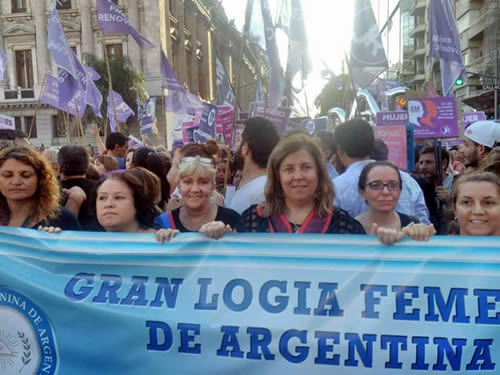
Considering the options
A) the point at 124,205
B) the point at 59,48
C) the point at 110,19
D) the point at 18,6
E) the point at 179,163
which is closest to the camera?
the point at 124,205

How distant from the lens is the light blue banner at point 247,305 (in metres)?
2.40

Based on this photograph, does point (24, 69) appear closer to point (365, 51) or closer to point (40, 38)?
point (40, 38)

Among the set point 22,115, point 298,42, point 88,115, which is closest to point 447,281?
point 298,42

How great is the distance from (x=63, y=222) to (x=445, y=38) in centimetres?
542

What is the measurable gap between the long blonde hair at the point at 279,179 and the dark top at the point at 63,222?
1.29 meters

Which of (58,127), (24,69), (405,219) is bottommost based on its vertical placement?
(405,219)

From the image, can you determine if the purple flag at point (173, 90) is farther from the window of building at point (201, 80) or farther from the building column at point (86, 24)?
the window of building at point (201, 80)

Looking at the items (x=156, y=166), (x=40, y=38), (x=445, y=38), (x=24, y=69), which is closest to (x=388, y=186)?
(x=156, y=166)

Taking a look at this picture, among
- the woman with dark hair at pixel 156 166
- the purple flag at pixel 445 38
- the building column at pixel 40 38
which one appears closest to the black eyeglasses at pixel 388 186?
the woman with dark hair at pixel 156 166

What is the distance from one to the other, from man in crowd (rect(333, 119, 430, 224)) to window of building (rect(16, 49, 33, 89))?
126ft

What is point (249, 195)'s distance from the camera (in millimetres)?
3518

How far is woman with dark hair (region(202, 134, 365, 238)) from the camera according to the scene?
282 centimetres

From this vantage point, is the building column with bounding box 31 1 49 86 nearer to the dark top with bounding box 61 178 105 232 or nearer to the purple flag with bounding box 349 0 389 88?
the purple flag with bounding box 349 0 389 88

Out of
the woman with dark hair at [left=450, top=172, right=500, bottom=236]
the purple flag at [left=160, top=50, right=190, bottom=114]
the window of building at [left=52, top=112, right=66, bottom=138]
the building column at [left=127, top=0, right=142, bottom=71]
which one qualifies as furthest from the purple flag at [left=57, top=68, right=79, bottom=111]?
the window of building at [left=52, top=112, right=66, bottom=138]
